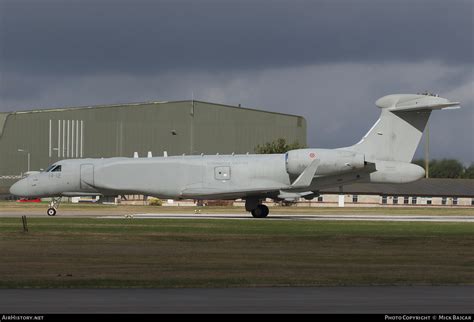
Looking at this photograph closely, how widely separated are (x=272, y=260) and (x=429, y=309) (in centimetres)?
1126

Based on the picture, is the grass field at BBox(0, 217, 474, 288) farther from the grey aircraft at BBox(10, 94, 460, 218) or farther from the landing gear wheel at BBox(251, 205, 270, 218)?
the landing gear wheel at BBox(251, 205, 270, 218)

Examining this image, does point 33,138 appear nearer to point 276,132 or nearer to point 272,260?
point 276,132

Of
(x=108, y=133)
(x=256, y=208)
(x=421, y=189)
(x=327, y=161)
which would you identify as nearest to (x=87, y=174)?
(x=256, y=208)

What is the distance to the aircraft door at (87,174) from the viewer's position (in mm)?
55656

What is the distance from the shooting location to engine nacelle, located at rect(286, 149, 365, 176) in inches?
2078

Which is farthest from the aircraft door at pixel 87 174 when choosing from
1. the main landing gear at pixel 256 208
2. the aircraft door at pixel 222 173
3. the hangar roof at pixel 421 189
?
the hangar roof at pixel 421 189

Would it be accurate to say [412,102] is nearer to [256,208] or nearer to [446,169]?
[256,208]

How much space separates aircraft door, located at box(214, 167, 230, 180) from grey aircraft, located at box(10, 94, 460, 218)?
58mm

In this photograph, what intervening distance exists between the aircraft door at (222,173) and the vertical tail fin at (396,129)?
735 cm

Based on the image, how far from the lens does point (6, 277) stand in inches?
873

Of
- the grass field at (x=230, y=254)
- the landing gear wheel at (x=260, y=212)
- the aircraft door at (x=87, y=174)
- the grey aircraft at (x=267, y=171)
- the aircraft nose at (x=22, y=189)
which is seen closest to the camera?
the grass field at (x=230, y=254)

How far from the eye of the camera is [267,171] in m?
53.8

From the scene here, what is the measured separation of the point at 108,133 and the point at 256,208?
51.5m

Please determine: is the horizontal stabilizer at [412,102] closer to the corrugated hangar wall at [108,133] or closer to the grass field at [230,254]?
the grass field at [230,254]
